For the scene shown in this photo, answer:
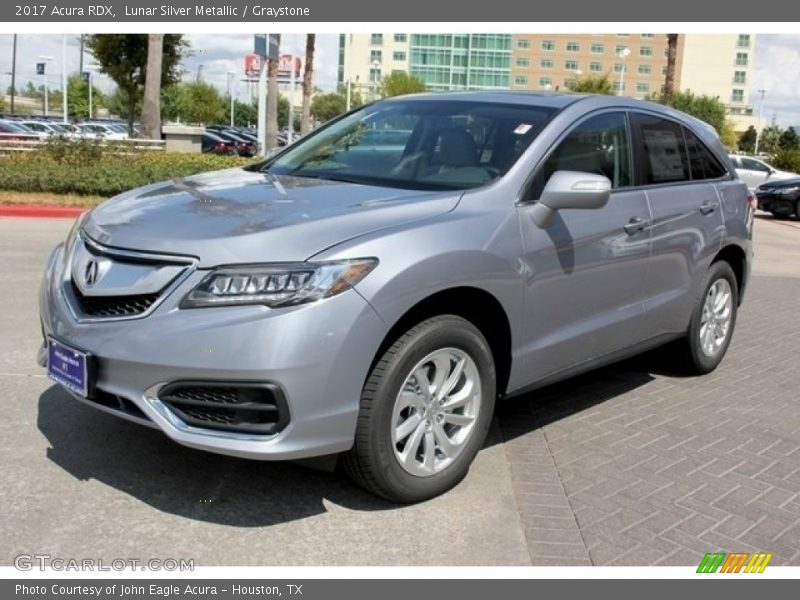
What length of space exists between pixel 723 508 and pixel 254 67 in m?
51.0

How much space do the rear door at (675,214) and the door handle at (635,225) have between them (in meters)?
0.12

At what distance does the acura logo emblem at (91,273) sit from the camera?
347 cm

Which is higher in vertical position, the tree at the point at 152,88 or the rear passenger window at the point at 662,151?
the tree at the point at 152,88

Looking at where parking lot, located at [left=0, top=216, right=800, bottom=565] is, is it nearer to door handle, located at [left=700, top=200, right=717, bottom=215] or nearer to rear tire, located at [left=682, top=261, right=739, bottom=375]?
rear tire, located at [left=682, top=261, right=739, bottom=375]

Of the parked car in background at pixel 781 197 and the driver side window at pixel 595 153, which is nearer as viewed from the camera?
the driver side window at pixel 595 153

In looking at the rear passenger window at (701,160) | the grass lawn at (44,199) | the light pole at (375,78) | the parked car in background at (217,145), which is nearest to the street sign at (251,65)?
the parked car in background at (217,145)

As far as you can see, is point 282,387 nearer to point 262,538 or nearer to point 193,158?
point 262,538

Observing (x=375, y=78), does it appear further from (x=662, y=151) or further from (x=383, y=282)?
(x=383, y=282)

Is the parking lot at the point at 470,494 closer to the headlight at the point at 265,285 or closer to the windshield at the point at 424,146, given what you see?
the headlight at the point at 265,285

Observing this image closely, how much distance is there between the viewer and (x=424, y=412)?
12.0 ft

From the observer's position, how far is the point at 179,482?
3820 millimetres

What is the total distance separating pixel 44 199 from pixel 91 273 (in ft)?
40.7
